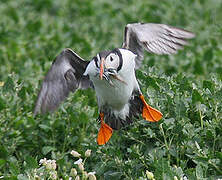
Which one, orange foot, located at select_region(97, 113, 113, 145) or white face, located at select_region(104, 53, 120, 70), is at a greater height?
white face, located at select_region(104, 53, 120, 70)

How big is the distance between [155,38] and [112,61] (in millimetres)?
876

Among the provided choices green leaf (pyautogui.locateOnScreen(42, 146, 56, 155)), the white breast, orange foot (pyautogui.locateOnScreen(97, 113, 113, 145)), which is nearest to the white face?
the white breast

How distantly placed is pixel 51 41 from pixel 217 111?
401 cm

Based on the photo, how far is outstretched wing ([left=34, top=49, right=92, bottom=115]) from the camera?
5027 millimetres

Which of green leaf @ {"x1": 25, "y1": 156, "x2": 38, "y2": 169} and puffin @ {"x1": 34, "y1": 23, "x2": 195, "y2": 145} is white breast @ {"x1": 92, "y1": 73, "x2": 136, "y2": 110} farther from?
green leaf @ {"x1": 25, "y1": 156, "x2": 38, "y2": 169}

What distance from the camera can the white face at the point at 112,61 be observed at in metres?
4.52

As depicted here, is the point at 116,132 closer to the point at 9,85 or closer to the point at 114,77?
the point at 114,77

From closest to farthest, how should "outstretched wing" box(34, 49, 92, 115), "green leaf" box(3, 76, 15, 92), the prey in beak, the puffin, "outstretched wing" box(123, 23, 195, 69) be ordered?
the prey in beak < the puffin < "outstretched wing" box(34, 49, 92, 115) < "outstretched wing" box(123, 23, 195, 69) < "green leaf" box(3, 76, 15, 92)

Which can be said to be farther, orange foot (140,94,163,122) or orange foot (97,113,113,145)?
orange foot (97,113,113,145)

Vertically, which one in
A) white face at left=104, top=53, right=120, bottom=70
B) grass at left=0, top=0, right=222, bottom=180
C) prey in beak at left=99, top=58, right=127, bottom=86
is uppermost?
white face at left=104, top=53, right=120, bottom=70

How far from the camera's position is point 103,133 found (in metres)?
4.89

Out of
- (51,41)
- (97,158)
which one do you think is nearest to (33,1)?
(51,41)

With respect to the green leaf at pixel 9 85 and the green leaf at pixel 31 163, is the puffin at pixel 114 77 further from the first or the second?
the green leaf at pixel 31 163

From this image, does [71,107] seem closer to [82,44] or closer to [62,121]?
[62,121]
